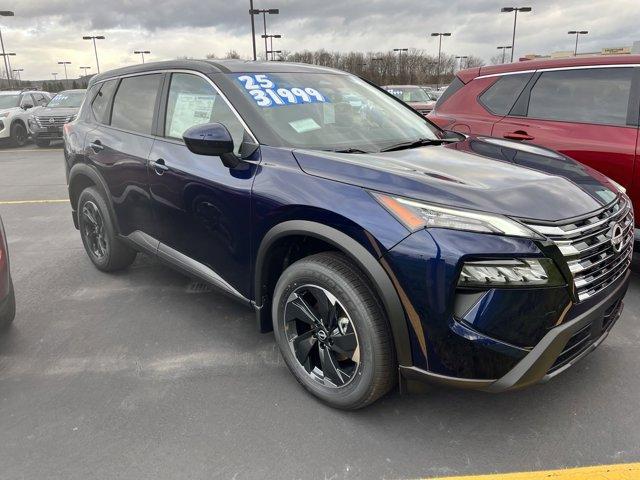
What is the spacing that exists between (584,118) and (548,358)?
287 centimetres

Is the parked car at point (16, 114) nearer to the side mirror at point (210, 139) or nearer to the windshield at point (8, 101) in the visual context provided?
the windshield at point (8, 101)

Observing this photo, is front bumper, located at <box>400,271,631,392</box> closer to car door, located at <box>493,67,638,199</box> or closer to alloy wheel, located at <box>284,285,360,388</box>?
alloy wheel, located at <box>284,285,360,388</box>

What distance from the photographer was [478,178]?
2.32m

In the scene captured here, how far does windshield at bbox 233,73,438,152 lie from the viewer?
9.39 feet

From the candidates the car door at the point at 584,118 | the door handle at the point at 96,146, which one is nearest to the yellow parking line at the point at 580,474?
the car door at the point at 584,118

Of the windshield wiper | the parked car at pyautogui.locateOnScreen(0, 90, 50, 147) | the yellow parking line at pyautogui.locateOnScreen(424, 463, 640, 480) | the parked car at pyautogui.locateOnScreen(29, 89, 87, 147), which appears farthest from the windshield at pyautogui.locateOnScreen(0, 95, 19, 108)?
the yellow parking line at pyautogui.locateOnScreen(424, 463, 640, 480)

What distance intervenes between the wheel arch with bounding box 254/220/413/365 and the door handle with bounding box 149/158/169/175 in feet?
3.42

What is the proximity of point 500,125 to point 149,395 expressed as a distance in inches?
144

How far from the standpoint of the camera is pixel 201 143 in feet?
8.74

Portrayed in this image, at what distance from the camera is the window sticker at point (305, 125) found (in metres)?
2.88

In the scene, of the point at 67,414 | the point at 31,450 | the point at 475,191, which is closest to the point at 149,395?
the point at 67,414

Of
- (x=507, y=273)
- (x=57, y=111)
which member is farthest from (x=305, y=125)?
(x=57, y=111)

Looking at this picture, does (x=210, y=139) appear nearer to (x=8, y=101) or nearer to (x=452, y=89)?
(x=452, y=89)

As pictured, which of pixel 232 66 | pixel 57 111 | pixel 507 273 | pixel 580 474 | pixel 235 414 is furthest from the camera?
pixel 57 111
